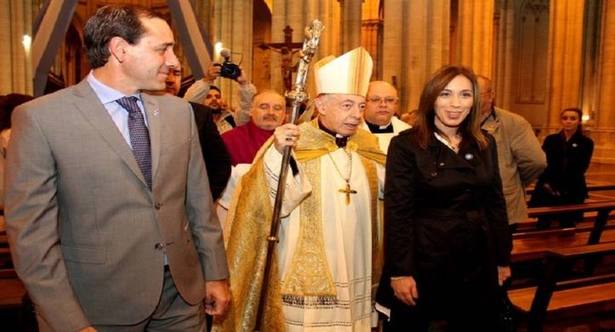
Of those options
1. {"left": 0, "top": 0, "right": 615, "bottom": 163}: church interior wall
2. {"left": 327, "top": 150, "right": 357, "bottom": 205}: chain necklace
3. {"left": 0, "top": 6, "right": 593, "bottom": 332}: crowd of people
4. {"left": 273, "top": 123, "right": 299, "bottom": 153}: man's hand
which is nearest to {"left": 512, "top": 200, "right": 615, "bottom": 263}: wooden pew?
{"left": 0, "top": 6, "right": 593, "bottom": 332}: crowd of people

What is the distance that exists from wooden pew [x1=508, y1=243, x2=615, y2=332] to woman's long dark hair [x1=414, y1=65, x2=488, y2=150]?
123 centimetres

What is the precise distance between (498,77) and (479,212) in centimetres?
2100

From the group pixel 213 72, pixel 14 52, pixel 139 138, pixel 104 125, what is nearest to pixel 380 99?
pixel 213 72

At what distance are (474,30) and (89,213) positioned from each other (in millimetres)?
13950

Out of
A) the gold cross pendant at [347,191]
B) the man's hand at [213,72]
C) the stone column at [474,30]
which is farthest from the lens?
the stone column at [474,30]

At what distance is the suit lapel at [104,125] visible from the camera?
2.01 meters

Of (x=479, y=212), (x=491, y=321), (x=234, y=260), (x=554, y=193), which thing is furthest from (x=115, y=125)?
(x=554, y=193)

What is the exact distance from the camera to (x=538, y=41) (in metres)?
22.3

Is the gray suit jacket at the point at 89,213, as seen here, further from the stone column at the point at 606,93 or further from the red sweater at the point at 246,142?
the stone column at the point at 606,93

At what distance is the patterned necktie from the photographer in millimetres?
2102

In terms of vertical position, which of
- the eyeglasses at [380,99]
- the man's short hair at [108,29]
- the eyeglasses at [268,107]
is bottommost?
the eyeglasses at [268,107]

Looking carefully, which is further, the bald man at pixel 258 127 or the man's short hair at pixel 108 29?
the bald man at pixel 258 127

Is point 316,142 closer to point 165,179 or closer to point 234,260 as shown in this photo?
point 234,260

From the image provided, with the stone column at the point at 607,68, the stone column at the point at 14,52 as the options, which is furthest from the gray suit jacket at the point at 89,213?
the stone column at the point at 607,68
